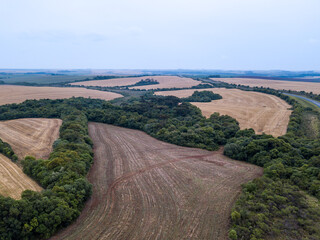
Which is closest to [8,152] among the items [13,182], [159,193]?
[13,182]

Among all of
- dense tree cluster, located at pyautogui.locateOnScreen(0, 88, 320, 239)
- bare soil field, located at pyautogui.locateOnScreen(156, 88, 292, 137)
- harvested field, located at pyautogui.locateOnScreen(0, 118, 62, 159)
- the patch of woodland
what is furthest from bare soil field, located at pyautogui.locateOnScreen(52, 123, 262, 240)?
bare soil field, located at pyautogui.locateOnScreen(156, 88, 292, 137)

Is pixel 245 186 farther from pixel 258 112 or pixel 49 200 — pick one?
pixel 258 112

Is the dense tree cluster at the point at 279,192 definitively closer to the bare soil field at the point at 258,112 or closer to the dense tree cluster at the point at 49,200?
the bare soil field at the point at 258,112

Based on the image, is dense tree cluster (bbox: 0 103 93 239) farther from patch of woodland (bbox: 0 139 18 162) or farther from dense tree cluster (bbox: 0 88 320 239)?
patch of woodland (bbox: 0 139 18 162)

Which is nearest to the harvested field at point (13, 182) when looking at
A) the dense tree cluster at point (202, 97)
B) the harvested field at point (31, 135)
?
the harvested field at point (31, 135)

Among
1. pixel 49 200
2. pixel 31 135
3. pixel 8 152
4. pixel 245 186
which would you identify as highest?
pixel 8 152

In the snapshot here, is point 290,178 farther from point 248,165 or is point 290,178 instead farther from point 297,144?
point 297,144
